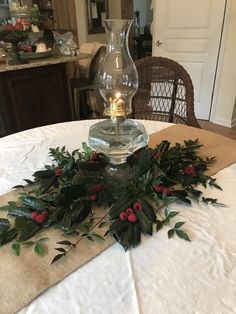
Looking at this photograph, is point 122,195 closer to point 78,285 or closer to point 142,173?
point 142,173

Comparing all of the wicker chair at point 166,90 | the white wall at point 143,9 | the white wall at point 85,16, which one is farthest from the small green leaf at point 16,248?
the white wall at point 143,9

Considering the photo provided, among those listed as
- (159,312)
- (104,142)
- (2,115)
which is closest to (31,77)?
(2,115)

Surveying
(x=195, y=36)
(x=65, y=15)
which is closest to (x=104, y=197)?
(x=195, y=36)

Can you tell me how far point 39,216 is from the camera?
2.29 ft

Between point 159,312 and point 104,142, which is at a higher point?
point 104,142

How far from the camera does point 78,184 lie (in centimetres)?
80

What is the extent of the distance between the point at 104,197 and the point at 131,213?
11 centimetres

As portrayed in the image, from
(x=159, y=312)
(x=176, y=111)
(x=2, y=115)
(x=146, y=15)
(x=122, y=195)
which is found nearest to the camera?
(x=159, y=312)

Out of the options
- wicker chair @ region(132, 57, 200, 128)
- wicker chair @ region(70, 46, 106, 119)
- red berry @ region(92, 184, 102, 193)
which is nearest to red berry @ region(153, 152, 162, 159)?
red berry @ region(92, 184, 102, 193)

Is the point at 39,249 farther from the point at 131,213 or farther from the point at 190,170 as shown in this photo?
the point at 190,170

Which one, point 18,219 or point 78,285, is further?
point 18,219

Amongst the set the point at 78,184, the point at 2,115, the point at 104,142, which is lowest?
the point at 2,115

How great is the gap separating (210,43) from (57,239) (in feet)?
9.52

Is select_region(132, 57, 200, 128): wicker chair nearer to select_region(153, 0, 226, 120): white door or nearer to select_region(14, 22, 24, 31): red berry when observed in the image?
select_region(14, 22, 24, 31): red berry
